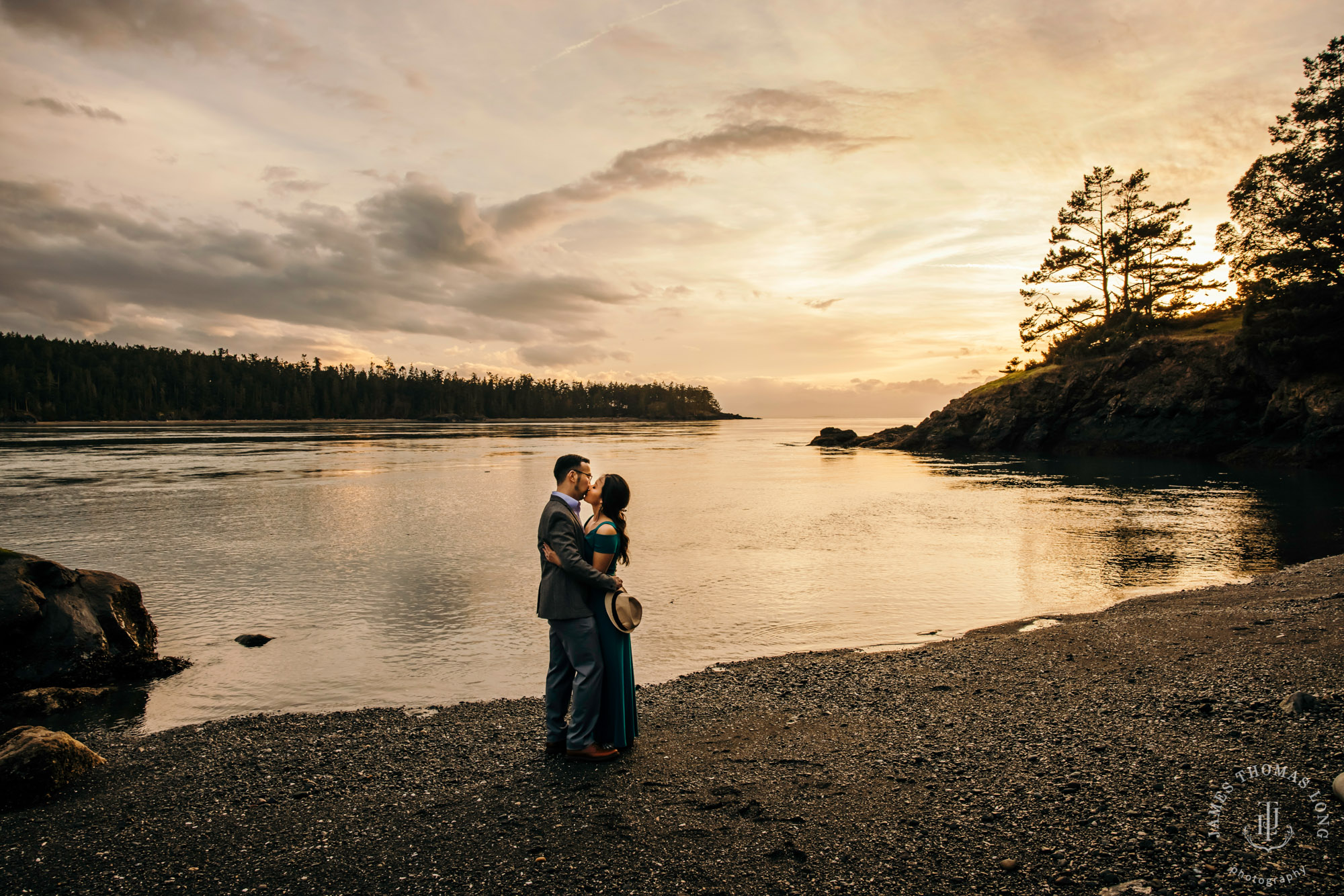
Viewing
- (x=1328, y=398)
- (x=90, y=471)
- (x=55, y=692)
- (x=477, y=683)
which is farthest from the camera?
(x=90, y=471)

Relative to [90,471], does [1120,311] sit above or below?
above

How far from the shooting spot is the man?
249 inches

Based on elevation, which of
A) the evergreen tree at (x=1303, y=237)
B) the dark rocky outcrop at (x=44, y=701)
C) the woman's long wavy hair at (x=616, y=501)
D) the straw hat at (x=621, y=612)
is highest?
the evergreen tree at (x=1303, y=237)

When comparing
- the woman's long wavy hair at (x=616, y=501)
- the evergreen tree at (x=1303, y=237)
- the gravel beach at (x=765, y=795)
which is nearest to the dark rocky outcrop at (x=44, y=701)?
the gravel beach at (x=765, y=795)

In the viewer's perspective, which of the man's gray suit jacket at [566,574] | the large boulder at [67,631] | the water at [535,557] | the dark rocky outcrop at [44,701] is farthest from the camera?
the water at [535,557]

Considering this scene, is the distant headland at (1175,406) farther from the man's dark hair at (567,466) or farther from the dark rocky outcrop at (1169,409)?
the man's dark hair at (567,466)

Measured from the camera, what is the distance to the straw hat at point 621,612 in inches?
252

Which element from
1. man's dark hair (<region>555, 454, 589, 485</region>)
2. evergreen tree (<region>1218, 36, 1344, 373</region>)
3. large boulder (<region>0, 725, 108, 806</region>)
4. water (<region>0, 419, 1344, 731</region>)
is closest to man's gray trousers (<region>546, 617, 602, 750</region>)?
man's dark hair (<region>555, 454, 589, 485</region>)

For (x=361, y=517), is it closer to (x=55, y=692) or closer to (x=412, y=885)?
(x=55, y=692)

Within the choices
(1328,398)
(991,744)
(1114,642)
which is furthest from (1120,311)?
(991,744)

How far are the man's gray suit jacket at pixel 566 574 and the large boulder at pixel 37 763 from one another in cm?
424

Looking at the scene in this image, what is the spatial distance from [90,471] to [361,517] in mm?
27490

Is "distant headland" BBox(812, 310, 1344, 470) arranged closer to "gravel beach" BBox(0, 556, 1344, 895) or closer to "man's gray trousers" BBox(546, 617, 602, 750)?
"gravel beach" BBox(0, 556, 1344, 895)

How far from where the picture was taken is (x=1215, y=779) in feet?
17.1
